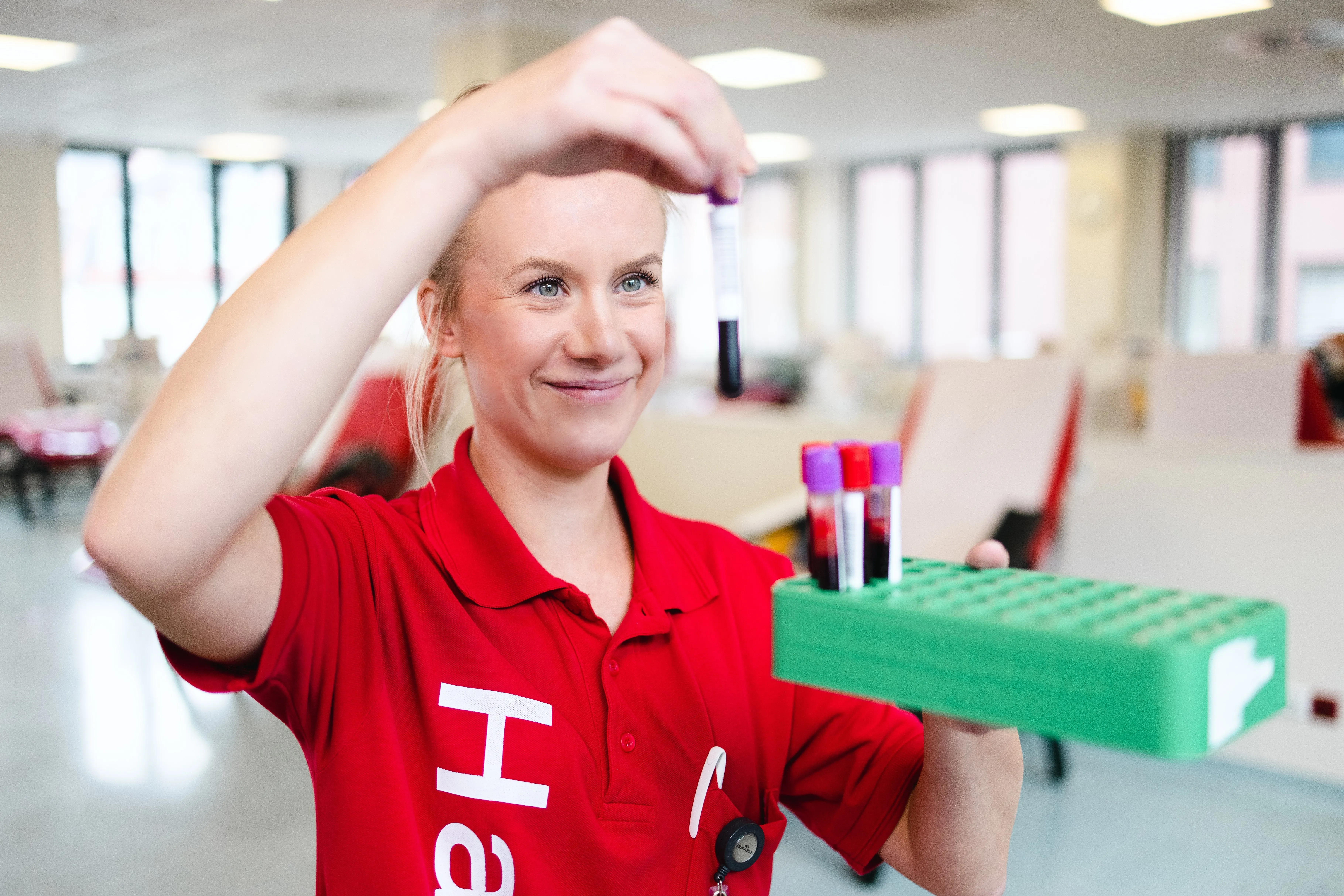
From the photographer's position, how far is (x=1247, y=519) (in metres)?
3.03

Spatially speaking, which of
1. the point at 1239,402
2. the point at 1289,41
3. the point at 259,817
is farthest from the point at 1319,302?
the point at 259,817

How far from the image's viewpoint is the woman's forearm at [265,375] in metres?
0.52


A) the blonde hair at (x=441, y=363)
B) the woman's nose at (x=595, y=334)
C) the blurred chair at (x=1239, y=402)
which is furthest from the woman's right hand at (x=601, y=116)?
the blurred chair at (x=1239, y=402)

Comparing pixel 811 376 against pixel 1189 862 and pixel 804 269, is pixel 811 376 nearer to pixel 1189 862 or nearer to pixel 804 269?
pixel 1189 862

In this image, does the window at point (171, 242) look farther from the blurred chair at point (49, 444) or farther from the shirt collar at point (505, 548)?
the shirt collar at point (505, 548)

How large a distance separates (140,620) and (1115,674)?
4.68 m

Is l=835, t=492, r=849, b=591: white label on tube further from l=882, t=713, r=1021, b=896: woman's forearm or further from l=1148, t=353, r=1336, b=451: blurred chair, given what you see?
l=1148, t=353, r=1336, b=451: blurred chair

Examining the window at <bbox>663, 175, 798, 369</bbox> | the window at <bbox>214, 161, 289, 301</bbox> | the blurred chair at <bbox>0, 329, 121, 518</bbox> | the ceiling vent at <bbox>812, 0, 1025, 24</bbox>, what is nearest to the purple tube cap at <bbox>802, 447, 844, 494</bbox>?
the ceiling vent at <bbox>812, 0, 1025, 24</bbox>

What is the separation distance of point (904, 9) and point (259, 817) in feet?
15.4

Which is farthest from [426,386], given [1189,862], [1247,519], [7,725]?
[7,725]

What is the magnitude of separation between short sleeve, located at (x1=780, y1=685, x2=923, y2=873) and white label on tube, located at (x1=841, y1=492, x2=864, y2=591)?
1.18 feet

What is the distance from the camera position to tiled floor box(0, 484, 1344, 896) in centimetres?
245

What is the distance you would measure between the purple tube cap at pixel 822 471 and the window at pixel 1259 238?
8.86 meters

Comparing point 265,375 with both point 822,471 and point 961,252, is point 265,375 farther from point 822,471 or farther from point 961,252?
point 961,252
